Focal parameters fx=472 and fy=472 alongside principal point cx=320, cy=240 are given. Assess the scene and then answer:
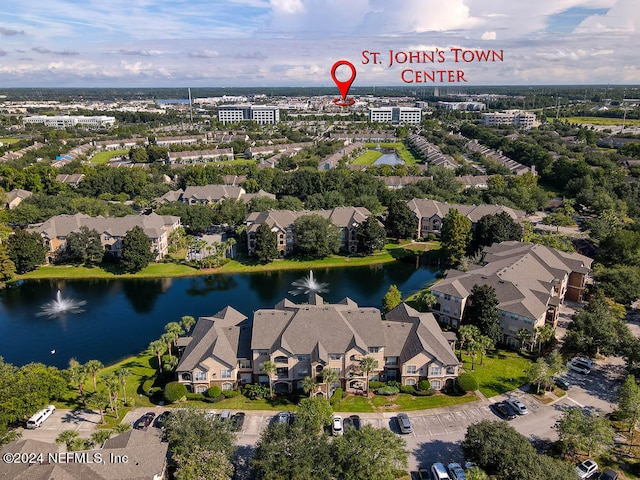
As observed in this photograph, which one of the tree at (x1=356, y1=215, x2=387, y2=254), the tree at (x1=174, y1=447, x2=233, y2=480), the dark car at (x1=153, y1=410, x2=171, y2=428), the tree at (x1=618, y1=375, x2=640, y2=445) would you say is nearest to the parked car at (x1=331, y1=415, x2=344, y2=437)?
the tree at (x1=174, y1=447, x2=233, y2=480)

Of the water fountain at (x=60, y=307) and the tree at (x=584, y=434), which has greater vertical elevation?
the tree at (x=584, y=434)

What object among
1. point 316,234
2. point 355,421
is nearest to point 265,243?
point 316,234

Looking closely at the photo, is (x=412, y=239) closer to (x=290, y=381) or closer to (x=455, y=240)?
(x=455, y=240)

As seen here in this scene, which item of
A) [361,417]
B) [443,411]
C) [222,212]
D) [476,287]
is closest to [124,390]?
[361,417]

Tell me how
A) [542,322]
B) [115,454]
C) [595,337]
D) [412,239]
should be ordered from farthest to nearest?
[412,239]
[542,322]
[595,337]
[115,454]

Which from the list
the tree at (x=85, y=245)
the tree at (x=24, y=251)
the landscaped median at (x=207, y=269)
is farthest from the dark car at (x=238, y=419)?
the tree at (x=24, y=251)

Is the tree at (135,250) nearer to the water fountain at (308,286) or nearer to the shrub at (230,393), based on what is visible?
the water fountain at (308,286)

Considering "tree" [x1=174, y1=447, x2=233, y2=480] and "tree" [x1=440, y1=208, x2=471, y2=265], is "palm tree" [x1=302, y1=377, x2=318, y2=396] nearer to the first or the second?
"tree" [x1=174, y1=447, x2=233, y2=480]
